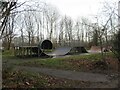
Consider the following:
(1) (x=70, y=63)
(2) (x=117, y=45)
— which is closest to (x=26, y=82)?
(2) (x=117, y=45)

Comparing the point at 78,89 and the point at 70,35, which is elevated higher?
the point at 70,35

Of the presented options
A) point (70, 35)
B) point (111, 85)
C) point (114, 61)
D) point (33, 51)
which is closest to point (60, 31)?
point (70, 35)

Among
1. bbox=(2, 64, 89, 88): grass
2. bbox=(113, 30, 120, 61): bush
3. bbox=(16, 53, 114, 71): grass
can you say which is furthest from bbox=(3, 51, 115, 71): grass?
bbox=(2, 64, 89, 88): grass

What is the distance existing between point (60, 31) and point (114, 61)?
4006 centimetres

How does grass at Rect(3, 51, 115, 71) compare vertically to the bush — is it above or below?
below

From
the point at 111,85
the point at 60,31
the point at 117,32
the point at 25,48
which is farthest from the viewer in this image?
the point at 60,31

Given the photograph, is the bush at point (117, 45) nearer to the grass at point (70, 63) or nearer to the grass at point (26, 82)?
the grass at point (70, 63)

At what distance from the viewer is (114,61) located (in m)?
14.9

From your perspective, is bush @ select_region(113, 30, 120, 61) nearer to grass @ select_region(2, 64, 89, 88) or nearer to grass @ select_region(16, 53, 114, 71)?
grass @ select_region(16, 53, 114, 71)

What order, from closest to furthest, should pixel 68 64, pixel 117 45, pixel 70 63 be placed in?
pixel 117 45 < pixel 68 64 < pixel 70 63

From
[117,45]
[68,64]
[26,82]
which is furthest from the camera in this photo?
→ [68,64]

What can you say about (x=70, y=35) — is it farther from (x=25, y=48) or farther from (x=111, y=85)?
(x=111, y=85)

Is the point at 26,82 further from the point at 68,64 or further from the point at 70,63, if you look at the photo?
the point at 70,63

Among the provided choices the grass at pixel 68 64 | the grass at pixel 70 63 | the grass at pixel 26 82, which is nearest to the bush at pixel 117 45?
the grass at pixel 70 63
